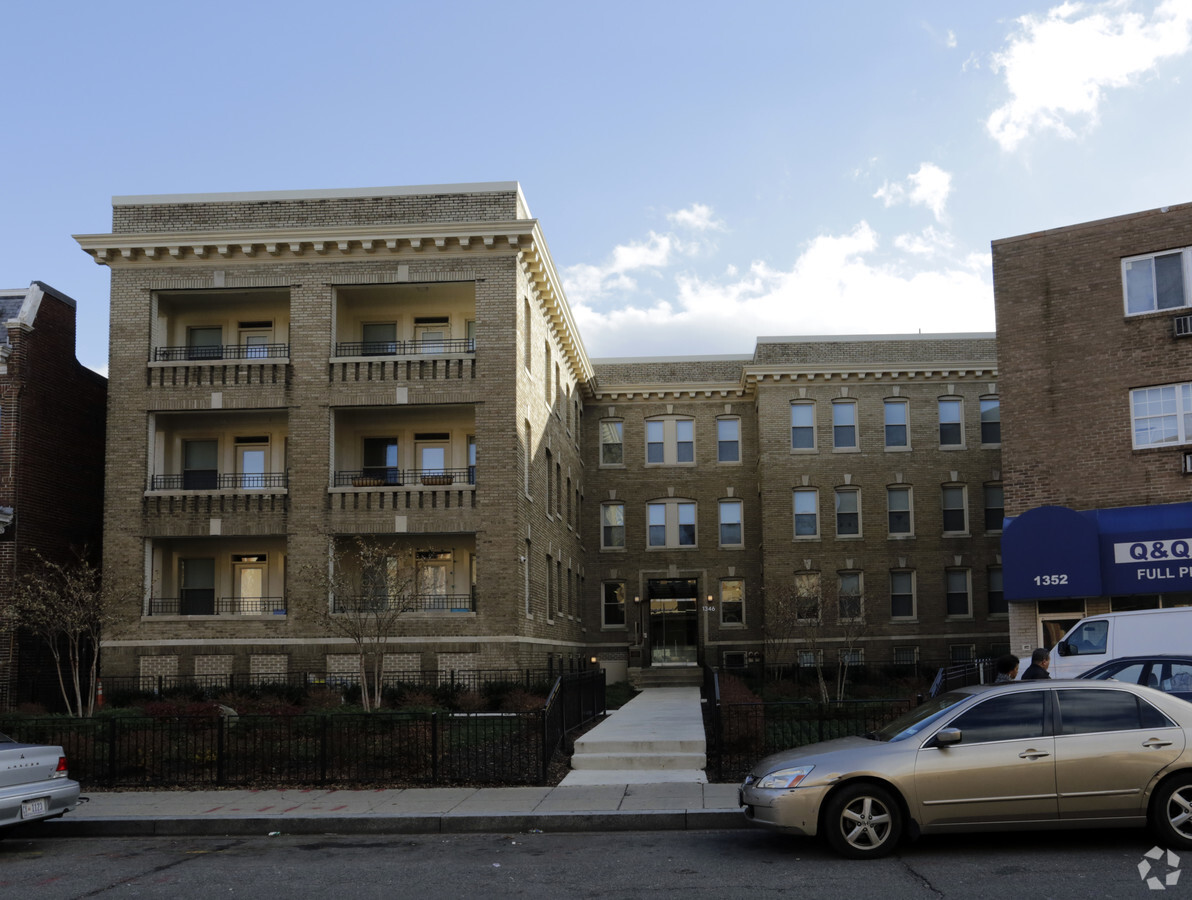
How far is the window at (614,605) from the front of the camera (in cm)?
4391

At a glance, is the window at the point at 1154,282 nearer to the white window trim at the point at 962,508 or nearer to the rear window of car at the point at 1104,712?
the white window trim at the point at 962,508

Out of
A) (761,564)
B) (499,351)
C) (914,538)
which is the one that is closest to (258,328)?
(499,351)

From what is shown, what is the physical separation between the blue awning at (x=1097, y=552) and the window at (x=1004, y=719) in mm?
16117

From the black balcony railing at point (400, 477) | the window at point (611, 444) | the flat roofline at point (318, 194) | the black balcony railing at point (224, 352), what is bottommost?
the black balcony railing at point (400, 477)

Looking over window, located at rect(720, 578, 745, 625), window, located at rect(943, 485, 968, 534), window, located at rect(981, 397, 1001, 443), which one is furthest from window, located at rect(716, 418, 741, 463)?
window, located at rect(981, 397, 1001, 443)

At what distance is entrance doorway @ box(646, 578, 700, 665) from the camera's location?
1705 inches

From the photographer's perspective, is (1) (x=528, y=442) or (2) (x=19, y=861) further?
(1) (x=528, y=442)

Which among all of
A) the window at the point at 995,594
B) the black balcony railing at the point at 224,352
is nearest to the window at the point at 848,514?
the window at the point at 995,594

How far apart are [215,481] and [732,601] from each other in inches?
811

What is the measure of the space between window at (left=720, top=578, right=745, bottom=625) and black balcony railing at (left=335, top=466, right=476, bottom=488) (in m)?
16.3

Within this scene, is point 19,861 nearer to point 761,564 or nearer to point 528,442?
point 528,442

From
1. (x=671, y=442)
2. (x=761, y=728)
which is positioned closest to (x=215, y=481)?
(x=671, y=442)

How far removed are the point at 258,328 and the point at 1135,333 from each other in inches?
891

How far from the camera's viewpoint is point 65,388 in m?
30.5
